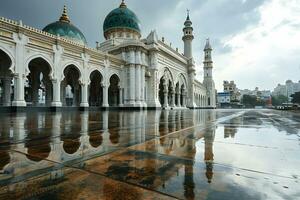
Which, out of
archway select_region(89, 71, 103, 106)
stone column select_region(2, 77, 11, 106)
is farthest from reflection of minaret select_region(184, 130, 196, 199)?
archway select_region(89, 71, 103, 106)

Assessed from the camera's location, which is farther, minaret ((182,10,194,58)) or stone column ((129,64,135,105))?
minaret ((182,10,194,58))

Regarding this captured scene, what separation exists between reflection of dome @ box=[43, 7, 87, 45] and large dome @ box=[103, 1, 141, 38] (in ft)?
20.9

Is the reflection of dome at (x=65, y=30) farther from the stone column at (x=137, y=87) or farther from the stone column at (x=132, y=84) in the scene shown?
the stone column at (x=137, y=87)

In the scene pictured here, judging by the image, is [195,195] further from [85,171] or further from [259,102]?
[259,102]

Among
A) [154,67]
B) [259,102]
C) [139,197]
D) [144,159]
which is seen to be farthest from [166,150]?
[259,102]

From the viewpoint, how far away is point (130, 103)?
29.6 meters

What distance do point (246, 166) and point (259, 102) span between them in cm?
13479

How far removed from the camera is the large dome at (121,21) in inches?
1423

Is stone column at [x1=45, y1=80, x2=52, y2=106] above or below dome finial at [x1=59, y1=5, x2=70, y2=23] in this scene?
below

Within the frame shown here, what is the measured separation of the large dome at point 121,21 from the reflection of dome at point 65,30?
250 inches

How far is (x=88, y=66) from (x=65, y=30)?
10534 millimetres

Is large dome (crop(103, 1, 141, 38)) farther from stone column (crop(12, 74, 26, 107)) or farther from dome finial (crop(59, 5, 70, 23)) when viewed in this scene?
stone column (crop(12, 74, 26, 107))

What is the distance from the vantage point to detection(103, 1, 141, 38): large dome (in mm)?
36156

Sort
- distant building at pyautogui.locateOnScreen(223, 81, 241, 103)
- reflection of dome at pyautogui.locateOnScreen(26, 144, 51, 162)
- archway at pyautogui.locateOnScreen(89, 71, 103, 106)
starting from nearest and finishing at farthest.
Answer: reflection of dome at pyautogui.locateOnScreen(26, 144, 51, 162) → archway at pyautogui.locateOnScreen(89, 71, 103, 106) → distant building at pyautogui.locateOnScreen(223, 81, 241, 103)
